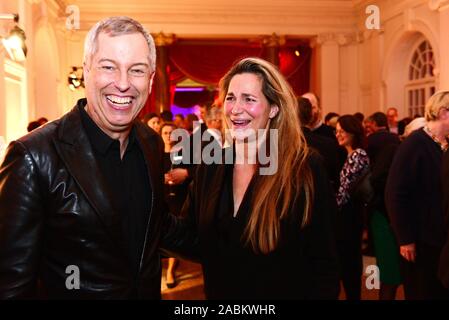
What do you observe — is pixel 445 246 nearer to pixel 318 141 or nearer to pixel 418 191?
pixel 418 191

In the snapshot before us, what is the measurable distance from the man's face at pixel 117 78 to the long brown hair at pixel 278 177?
0.59 meters

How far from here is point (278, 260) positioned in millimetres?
1778

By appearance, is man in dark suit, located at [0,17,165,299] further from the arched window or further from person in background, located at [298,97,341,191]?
the arched window

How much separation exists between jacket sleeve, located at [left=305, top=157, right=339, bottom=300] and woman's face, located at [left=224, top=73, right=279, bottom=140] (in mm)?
278

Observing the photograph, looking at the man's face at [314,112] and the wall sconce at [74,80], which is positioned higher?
the wall sconce at [74,80]

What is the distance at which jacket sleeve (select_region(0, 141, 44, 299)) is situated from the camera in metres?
1.22

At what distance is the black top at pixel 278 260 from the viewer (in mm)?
1771

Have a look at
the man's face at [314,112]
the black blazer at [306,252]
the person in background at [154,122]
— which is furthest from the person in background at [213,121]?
the black blazer at [306,252]

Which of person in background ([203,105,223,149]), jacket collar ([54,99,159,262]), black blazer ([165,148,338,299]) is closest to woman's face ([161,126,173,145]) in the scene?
person in background ([203,105,223,149])

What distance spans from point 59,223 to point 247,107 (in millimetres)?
861

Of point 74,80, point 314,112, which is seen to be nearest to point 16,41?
point 314,112

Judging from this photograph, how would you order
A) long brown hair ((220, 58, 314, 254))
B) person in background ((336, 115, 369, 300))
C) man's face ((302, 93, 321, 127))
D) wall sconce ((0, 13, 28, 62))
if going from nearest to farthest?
long brown hair ((220, 58, 314, 254)) → person in background ((336, 115, 369, 300)) → man's face ((302, 93, 321, 127)) → wall sconce ((0, 13, 28, 62))

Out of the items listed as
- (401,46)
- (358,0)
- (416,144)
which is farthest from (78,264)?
(358,0)

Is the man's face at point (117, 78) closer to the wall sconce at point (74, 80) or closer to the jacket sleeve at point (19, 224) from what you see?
the jacket sleeve at point (19, 224)
